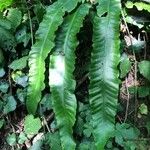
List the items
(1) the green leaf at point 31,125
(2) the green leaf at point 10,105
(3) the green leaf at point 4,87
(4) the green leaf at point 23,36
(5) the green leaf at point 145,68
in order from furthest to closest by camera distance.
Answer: (4) the green leaf at point 23,36 < (3) the green leaf at point 4,87 < (2) the green leaf at point 10,105 < (1) the green leaf at point 31,125 < (5) the green leaf at point 145,68

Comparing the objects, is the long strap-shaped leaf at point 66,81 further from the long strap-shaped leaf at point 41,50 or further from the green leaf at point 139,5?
the green leaf at point 139,5

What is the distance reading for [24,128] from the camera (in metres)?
3.30

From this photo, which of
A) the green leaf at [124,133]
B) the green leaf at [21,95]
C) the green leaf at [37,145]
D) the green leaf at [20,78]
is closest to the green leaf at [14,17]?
the green leaf at [20,78]

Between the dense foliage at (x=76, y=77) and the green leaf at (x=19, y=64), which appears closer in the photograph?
A: the dense foliage at (x=76, y=77)

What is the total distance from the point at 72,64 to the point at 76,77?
29 centimetres

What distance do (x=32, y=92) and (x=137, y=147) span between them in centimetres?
94

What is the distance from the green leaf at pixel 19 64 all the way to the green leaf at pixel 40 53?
179mm

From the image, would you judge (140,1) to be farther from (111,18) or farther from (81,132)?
(81,132)

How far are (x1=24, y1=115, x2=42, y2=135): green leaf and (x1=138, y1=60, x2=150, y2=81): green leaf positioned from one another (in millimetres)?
938

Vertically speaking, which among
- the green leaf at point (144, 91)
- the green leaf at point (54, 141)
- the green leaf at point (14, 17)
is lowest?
the green leaf at point (54, 141)

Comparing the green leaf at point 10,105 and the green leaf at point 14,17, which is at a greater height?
the green leaf at point 14,17

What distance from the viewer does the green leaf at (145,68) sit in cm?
315

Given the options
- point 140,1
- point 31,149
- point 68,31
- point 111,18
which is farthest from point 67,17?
point 31,149

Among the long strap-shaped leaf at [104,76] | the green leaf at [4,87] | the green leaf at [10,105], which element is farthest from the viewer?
the green leaf at [4,87]
